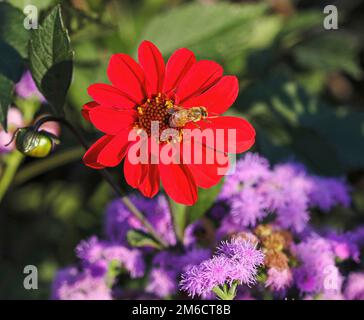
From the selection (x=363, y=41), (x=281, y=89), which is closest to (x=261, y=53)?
A: (x=281, y=89)

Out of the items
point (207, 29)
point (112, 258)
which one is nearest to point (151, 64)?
point (112, 258)

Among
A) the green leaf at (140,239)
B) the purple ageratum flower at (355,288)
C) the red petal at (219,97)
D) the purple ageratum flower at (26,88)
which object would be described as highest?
the purple ageratum flower at (26,88)

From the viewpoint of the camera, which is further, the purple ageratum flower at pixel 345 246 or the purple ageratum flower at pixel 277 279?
the purple ageratum flower at pixel 345 246

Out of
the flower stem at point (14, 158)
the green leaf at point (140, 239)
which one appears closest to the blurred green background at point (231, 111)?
the flower stem at point (14, 158)

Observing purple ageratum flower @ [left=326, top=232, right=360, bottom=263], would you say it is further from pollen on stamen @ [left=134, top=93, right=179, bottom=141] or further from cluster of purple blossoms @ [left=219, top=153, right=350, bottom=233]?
pollen on stamen @ [left=134, top=93, right=179, bottom=141]

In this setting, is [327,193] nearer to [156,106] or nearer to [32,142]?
[156,106]

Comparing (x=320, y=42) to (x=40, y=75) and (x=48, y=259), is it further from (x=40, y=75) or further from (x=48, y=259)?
(x=40, y=75)

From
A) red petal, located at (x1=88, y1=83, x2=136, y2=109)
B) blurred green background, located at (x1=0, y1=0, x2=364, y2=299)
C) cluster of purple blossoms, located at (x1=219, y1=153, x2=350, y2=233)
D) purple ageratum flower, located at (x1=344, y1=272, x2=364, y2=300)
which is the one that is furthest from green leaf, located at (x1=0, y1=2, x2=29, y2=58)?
purple ageratum flower, located at (x1=344, y1=272, x2=364, y2=300)

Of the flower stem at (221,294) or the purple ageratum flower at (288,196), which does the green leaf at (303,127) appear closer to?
the purple ageratum flower at (288,196)
